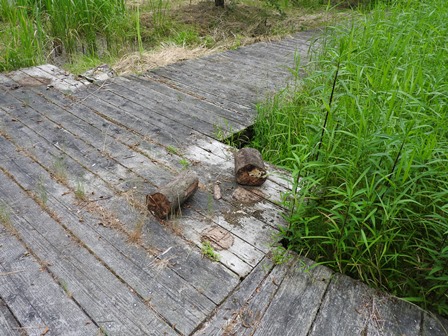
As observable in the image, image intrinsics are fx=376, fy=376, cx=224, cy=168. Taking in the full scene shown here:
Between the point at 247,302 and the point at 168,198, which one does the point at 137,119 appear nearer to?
the point at 168,198

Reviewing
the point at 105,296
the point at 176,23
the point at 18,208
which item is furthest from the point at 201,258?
the point at 176,23

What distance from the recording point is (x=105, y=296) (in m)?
1.68

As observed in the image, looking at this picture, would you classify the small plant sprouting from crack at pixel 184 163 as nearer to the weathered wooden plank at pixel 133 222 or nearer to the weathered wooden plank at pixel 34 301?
the weathered wooden plank at pixel 133 222

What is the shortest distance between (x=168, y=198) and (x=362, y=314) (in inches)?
44.6

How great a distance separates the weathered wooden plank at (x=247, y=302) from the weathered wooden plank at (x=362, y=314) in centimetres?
24

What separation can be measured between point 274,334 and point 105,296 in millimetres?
759

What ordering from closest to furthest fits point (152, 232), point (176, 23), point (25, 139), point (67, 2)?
1. point (152, 232)
2. point (25, 139)
3. point (67, 2)
4. point (176, 23)

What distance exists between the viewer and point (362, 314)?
1.68 metres

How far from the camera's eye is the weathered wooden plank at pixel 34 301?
1.53m

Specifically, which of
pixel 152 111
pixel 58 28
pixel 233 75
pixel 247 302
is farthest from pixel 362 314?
pixel 58 28

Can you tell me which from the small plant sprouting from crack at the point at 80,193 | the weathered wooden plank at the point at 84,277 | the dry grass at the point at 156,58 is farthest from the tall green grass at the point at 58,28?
the weathered wooden plank at the point at 84,277

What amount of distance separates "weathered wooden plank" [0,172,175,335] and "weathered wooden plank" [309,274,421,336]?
69cm

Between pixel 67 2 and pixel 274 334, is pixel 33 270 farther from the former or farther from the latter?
pixel 67 2

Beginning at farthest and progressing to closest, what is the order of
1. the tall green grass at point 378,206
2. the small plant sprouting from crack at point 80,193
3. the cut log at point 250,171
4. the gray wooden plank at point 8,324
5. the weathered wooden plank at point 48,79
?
the weathered wooden plank at point 48,79 < the cut log at point 250,171 < the small plant sprouting from crack at point 80,193 < the tall green grass at point 378,206 < the gray wooden plank at point 8,324
